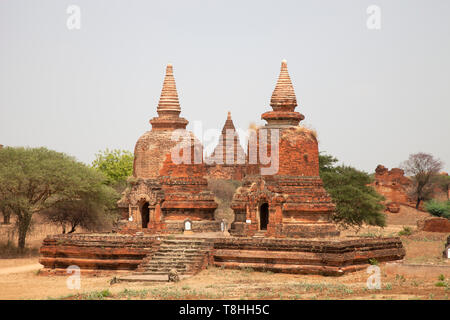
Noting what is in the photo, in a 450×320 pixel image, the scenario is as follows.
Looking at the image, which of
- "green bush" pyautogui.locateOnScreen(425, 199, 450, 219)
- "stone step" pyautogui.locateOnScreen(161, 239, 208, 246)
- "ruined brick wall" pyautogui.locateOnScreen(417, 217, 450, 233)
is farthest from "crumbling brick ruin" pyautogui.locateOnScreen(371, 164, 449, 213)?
"stone step" pyautogui.locateOnScreen(161, 239, 208, 246)

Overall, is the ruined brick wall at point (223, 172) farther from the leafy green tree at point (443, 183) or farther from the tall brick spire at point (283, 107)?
the tall brick spire at point (283, 107)

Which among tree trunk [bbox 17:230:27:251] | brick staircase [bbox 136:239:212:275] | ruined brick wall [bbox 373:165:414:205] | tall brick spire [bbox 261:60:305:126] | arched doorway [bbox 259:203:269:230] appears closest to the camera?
brick staircase [bbox 136:239:212:275]

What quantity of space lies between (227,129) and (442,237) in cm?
2881

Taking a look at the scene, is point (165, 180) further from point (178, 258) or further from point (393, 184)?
point (393, 184)

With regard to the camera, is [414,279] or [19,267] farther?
[19,267]

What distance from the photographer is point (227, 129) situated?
71125mm

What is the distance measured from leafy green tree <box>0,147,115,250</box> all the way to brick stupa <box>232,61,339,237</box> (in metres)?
10.4

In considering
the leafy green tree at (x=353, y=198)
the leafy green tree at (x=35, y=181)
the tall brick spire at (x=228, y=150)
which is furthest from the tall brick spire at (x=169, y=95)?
the tall brick spire at (x=228, y=150)

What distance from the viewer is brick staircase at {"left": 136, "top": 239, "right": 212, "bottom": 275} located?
1118 inches

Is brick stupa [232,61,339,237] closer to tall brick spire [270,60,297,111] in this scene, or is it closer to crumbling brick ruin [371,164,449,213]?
tall brick spire [270,60,297,111]

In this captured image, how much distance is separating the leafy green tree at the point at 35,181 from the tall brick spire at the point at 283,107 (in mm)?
11044

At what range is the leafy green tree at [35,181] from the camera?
38438 mm
